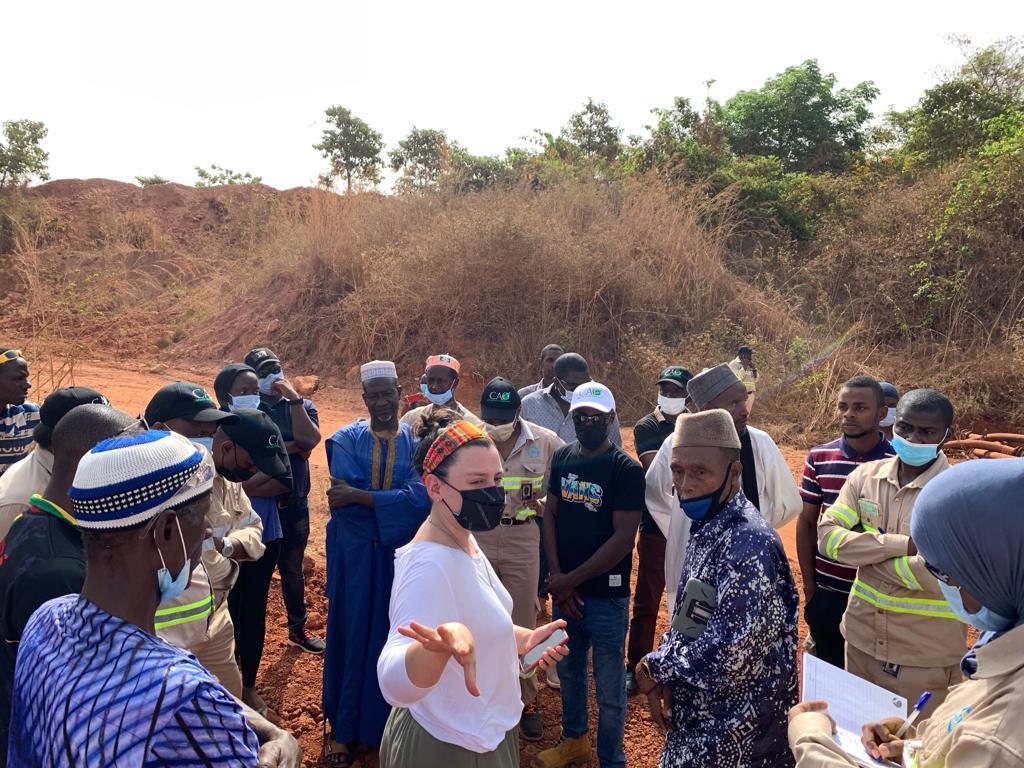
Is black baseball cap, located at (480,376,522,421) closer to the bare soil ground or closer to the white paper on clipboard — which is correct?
the bare soil ground

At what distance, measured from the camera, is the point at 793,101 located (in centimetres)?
1955

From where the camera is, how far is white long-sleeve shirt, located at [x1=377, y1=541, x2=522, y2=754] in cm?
217

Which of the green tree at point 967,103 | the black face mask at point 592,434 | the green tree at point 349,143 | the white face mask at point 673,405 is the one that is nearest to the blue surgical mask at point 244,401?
the black face mask at point 592,434

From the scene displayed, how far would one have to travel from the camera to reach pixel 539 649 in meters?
2.40

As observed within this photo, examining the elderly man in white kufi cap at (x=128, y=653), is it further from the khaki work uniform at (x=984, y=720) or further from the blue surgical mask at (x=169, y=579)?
the khaki work uniform at (x=984, y=720)

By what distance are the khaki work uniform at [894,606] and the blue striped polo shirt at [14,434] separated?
4602 millimetres

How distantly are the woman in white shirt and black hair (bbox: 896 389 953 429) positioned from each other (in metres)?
2.17

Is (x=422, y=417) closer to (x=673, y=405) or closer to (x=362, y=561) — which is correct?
(x=362, y=561)

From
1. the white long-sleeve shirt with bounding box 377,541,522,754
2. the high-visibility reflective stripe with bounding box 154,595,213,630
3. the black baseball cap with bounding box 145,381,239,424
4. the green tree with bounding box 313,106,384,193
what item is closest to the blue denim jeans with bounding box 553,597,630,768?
the white long-sleeve shirt with bounding box 377,541,522,754

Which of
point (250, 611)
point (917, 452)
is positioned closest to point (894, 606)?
point (917, 452)

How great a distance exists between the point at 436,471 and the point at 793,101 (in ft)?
66.3

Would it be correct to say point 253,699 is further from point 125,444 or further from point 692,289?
point 692,289

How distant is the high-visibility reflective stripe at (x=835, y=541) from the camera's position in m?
3.40

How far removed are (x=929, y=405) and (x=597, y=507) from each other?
1.65 meters
